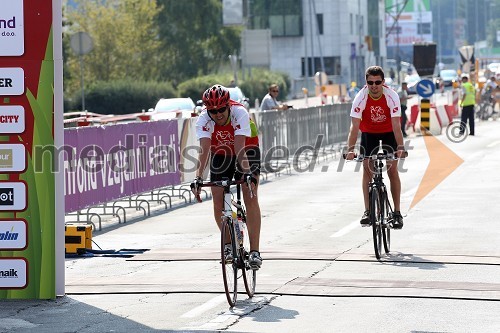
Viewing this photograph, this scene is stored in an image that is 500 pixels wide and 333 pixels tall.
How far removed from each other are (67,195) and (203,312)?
7.31 m

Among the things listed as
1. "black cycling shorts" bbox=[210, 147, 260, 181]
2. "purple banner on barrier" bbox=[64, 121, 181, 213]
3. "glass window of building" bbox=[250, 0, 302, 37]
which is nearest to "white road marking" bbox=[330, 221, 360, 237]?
"purple banner on barrier" bbox=[64, 121, 181, 213]

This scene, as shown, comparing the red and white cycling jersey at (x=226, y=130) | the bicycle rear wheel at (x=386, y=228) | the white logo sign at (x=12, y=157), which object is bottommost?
the bicycle rear wheel at (x=386, y=228)

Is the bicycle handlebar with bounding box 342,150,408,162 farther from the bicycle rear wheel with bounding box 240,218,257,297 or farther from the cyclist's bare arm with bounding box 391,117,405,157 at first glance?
the bicycle rear wheel with bounding box 240,218,257,297

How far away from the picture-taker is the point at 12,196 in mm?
10742

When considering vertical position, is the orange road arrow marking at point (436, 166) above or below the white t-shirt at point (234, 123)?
below

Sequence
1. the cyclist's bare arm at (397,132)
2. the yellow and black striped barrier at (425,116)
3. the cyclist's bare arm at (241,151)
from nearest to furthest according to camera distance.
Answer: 1. the cyclist's bare arm at (241,151)
2. the cyclist's bare arm at (397,132)
3. the yellow and black striped barrier at (425,116)

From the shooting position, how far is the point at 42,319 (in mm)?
9742

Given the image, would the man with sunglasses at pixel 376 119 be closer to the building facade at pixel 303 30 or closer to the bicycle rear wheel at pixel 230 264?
the bicycle rear wheel at pixel 230 264

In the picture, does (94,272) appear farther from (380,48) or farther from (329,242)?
(380,48)

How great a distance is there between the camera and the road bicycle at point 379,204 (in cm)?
1301

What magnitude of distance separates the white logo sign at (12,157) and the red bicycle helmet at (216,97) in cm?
175

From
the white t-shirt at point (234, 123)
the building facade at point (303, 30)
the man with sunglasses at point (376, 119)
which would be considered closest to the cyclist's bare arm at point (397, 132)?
the man with sunglasses at point (376, 119)

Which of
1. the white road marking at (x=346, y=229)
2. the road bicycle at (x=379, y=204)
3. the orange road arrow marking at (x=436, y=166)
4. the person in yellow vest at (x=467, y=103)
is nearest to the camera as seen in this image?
the road bicycle at (x=379, y=204)

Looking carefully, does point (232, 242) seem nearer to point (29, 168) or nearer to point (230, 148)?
point (230, 148)
